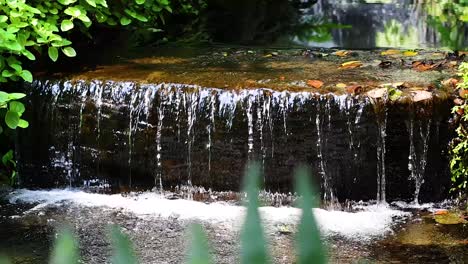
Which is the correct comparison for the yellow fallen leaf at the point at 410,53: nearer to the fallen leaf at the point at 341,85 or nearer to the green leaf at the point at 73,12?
the fallen leaf at the point at 341,85

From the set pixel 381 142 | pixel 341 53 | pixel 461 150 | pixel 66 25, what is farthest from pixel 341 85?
pixel 66 25

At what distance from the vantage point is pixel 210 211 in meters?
4.77

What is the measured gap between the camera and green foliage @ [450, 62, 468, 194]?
4.58m

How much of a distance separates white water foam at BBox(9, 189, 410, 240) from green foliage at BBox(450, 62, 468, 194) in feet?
1.66

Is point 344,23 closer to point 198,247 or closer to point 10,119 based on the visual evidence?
point 10,119

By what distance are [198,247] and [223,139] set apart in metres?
4.40

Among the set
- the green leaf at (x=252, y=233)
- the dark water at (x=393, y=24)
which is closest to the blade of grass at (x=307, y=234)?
the green leaf at (x=252, y=233)

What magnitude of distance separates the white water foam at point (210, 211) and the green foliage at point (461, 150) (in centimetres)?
51

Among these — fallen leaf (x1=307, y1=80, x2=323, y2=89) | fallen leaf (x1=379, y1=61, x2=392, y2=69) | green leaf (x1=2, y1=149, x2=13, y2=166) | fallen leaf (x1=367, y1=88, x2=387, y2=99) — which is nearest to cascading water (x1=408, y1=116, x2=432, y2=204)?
fallen leaf (x1=367, y1=88, x2=387, y2=99)

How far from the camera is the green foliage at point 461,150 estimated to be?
4578 mm

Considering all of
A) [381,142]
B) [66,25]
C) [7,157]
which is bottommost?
[7,157]

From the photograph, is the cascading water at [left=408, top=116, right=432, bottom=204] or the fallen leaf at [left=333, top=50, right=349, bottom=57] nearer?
the cascading water at [left=408, top=116, right=432, bottom=204]

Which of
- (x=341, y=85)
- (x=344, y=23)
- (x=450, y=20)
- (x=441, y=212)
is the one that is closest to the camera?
(x=441, y=212)

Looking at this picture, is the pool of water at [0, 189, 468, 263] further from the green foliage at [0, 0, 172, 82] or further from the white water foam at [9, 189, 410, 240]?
the green foliage at [0, 0, 172, 82]
